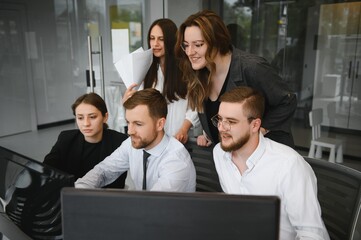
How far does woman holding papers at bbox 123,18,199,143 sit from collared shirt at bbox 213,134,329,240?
727mm

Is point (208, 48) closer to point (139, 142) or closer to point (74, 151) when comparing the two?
point (139, 142)

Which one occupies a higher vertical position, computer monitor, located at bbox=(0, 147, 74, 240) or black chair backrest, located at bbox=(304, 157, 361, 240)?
computer monitor, located at bbox=(0, 147, 74, 240)

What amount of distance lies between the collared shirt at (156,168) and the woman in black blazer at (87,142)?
0.11 m

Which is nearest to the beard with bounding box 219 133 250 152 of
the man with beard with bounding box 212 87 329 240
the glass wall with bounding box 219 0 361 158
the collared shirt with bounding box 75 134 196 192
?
the man with beard with bounding box 212 87 329 240

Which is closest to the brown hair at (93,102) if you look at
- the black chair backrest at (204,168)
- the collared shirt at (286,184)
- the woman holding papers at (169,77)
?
the woman holding papers at (169,77)

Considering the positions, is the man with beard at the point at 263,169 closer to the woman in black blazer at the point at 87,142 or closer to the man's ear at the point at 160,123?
the man's ear at the point at 160,123

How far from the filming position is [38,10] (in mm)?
5145

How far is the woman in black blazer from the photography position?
170cm

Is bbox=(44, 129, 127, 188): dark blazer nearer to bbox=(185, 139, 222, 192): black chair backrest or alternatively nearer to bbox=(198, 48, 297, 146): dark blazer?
bbox=(185, 139, 222, 192): black chair backrest

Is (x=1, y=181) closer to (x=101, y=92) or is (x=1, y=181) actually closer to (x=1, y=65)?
(x=101, y=92)

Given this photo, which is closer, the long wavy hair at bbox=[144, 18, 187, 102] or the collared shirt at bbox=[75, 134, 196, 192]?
the collared shirt at bbox=[75, 134, 196, 192]

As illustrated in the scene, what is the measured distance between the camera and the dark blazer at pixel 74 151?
5.42 ft

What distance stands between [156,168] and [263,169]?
1.41 feet

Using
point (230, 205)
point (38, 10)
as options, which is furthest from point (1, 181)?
point (38, 10)
